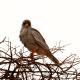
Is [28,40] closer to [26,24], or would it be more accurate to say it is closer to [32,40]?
[32,40]

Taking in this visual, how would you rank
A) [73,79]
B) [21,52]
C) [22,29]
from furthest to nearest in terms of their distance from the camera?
1. [22,29]
2. [21,52]
3. [73,79]

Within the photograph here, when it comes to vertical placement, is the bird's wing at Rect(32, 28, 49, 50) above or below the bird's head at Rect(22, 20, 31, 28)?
below

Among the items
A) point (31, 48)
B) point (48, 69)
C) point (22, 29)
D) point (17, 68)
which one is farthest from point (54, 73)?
point (22, 29)

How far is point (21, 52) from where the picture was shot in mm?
3930

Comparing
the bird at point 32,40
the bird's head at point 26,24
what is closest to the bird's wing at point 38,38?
the bird at point 32,40

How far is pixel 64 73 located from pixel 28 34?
337 cm

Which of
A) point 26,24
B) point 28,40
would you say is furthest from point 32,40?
point 26,24

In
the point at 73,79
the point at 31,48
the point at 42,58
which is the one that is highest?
the point at 31,48

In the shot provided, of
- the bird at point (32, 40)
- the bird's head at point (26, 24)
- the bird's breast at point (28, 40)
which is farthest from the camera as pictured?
the bird's head at point (26, 24)

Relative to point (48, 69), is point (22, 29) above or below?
above

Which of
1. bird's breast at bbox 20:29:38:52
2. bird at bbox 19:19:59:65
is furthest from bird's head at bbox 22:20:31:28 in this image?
bird's breast at bbox 20:29:38:52

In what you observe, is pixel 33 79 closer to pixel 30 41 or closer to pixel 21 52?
pixel 21 52

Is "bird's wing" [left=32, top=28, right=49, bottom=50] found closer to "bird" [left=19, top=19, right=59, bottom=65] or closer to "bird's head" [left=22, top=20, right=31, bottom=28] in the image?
"bird" [left=19, top=19, right=59, bottom=65]

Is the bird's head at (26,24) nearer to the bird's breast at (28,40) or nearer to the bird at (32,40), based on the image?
the bird at (32,40)
